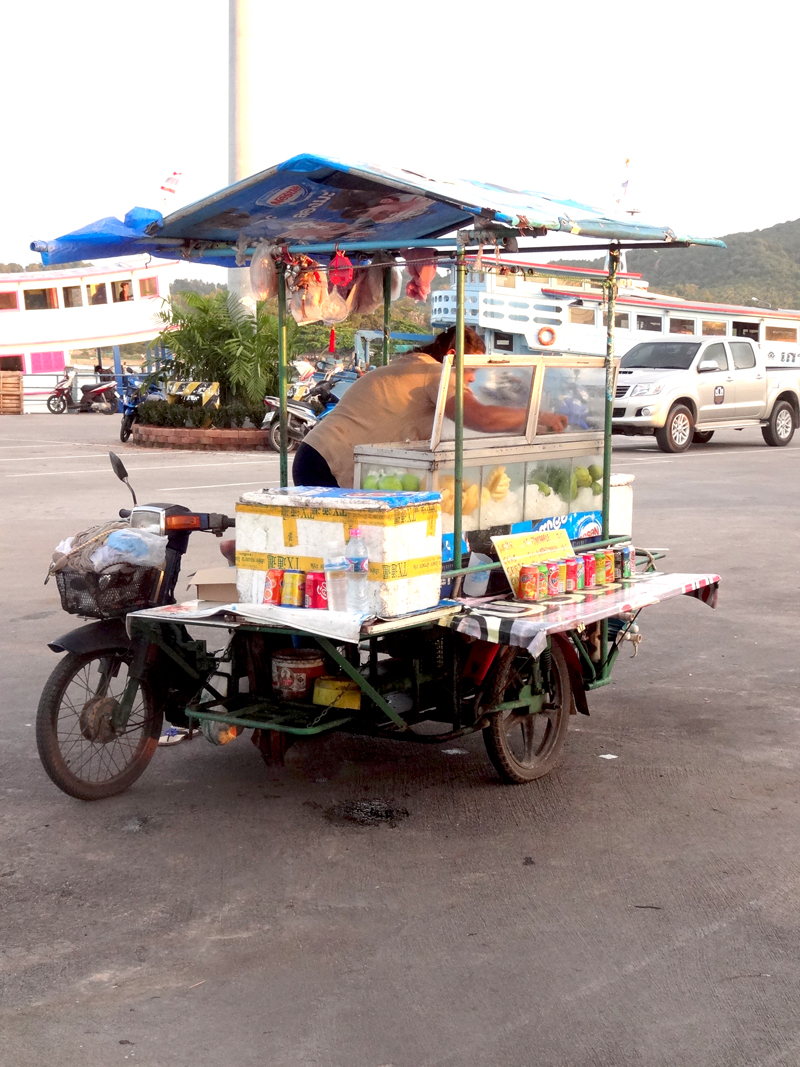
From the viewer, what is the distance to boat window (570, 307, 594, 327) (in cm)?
2959

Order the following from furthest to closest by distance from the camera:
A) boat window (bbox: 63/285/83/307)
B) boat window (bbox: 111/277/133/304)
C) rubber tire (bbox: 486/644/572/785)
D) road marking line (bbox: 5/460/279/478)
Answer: boat window (bbox: 111/277/133/304) < boat window (bbox: 63/285/83/307) < road marking line (bbox: 5/460/279/478) < rubber tire (bbox: 486/644/572/785)

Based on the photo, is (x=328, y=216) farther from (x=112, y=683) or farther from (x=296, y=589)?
(x=112, y=683)

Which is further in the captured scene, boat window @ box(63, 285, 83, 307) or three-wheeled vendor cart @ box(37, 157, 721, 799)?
boat window @ box(63, 285, 83, 307)

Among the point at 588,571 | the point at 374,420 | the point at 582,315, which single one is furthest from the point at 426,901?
the point at 582,315

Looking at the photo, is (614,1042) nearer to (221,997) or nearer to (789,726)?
(221,997)

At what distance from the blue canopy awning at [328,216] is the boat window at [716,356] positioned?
1426 cm

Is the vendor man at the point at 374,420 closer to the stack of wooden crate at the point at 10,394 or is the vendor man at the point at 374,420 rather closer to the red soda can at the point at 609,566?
the red soda can at the point at 609,566

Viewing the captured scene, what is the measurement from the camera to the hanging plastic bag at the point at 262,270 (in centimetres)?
548

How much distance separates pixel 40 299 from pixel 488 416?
124 feet

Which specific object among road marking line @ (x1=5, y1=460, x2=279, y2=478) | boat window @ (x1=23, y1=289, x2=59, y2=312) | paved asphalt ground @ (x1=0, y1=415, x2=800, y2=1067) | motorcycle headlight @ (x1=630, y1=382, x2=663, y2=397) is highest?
boat window @ (x1=23, y1=289, x2=59, y2=312)

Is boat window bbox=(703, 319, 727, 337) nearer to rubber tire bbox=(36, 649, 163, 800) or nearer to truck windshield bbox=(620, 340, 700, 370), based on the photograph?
truck windshield bbox=(620, 340, 700, 370)

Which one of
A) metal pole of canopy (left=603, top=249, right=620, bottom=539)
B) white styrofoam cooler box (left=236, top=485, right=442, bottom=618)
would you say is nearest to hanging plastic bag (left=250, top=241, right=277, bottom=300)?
white styrofoam cooler box (left=236, top=485, right=442, bottom=618)

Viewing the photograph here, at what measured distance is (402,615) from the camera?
418 centimetres

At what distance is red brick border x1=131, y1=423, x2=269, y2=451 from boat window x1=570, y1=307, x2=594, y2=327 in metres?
12.7
